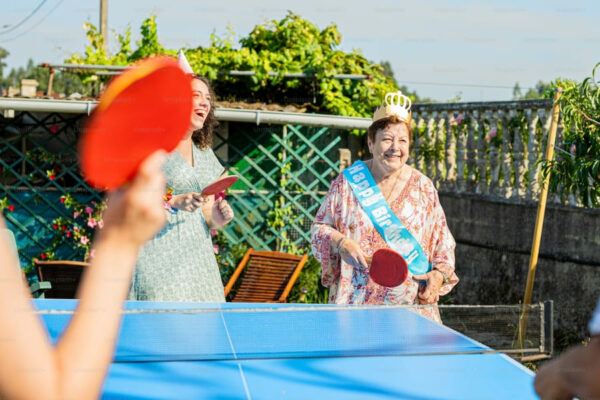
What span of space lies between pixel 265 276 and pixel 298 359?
17.1 ft

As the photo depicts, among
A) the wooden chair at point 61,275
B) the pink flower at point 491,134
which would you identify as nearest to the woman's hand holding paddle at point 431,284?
the wooden chair at point 61,275

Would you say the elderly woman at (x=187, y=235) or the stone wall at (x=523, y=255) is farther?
the stone wall at (x=523, y=255)

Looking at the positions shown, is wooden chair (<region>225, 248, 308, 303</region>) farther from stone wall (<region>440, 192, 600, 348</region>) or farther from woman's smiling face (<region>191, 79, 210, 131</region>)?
woman's smiling face (<region>191, 79, 210, 131</region>)

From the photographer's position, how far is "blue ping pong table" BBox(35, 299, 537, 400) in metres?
2.55

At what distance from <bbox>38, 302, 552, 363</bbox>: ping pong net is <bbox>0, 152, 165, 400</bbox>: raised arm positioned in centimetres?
181

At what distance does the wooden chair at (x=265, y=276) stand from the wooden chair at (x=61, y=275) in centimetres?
167

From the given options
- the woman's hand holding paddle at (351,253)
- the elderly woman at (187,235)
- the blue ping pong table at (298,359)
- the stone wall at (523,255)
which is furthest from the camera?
the stone wall at (523,255)

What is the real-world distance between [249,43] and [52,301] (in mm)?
8010

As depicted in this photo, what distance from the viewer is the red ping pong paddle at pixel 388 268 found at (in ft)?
13.2

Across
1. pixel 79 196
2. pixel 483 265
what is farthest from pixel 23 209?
pixel 483 265

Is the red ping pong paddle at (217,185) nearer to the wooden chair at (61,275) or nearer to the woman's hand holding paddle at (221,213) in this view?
the woman's hand holding paddle at (221,213)

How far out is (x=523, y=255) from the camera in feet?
27.2

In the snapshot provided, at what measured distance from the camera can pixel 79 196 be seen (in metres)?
9.38

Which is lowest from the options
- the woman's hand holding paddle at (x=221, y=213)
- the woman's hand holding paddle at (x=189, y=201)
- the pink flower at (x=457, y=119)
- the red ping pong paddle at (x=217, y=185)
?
the woman's hand holding paddle at (x=221, y=213)
